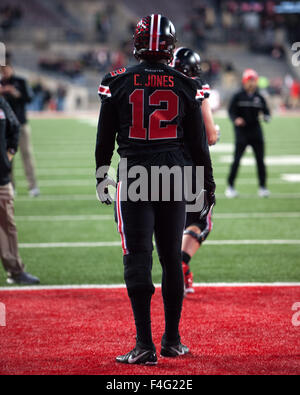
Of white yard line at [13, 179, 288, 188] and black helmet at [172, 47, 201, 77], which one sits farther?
white yard line at [13, 179, 288, 188]

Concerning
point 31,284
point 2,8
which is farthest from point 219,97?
point 31,284

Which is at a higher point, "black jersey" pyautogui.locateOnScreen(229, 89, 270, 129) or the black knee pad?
"black jersey" pyautogui.locateOnScreen(229, 89, 270, 129)

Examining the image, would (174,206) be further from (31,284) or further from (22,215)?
(22,215)

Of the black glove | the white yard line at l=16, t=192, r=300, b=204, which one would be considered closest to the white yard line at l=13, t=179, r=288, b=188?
the white yard line at l=16, t=192, r=300, b=204

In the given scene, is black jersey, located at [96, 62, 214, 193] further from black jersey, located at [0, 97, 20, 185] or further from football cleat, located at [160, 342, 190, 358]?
black jersey, located at [0, 97, 20, 185]

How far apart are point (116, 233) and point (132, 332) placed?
4202mm

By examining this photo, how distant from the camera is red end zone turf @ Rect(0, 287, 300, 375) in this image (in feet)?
13.9

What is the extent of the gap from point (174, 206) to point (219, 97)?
42.1 metres

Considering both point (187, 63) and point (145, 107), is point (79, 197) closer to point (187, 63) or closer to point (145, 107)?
point (187, 63)

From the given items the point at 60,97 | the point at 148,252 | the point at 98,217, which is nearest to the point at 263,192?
the point at 98,217

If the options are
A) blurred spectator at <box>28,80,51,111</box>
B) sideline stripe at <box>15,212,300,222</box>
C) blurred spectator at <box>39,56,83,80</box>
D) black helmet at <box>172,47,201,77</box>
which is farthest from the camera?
blurred spectator at <box>39,56,83,80</box>

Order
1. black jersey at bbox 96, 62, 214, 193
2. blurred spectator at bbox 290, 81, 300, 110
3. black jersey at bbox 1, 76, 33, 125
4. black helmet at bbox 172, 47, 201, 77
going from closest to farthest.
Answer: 1. black jersey at bbox 96, 62, 214, 193
2. black helmet at bbox 172, 47, 201, 77
3. black jersey at bbox 1, 76, 33, 125
4. blurred spectator at bbox 290, 81, 300, 110

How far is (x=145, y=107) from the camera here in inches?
163

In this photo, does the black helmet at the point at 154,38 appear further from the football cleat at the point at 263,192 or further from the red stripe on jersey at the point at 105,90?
the football cleat at the point at 263,192
